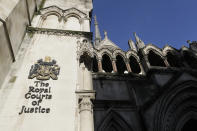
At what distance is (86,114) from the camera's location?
5.31m

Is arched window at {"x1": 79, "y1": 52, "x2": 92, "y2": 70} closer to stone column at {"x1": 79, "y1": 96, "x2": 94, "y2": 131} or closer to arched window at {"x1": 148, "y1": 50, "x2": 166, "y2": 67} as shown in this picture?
stone column at {"x1": 79, "y1": 96, "x2": 94, "y2": 131}

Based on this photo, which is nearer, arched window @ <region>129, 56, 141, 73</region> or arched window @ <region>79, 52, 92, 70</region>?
arched window @ <region>79, 52, 92, 70</region>

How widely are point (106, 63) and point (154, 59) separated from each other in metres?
4.12

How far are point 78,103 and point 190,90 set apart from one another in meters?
7.97

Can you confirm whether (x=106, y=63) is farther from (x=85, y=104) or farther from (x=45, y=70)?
(x=85, y=104)

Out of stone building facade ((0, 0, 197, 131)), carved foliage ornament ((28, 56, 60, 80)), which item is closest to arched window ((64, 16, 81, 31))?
stone building facade ((0, 0, 197, 131))

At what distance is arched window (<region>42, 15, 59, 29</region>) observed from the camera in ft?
34.9

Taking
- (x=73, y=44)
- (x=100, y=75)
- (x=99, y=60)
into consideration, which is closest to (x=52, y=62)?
(x=73, y=44)

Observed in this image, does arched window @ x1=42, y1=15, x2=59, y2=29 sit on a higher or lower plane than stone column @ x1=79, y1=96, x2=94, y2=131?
higher

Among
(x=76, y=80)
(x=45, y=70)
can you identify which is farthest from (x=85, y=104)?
(x=45, y=70)

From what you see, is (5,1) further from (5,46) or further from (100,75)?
(100,75)

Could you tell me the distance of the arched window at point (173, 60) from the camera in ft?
43.8

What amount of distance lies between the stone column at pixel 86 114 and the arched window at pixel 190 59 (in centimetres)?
1105

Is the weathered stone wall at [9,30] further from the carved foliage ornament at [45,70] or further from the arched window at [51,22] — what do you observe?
the arched window at [51,22]
